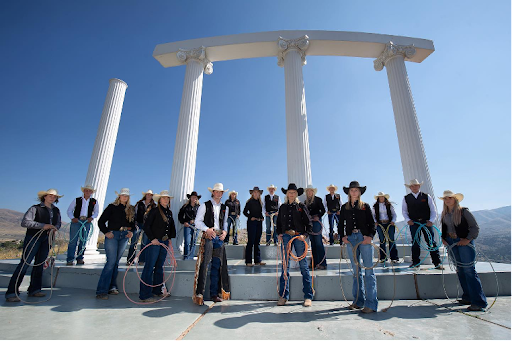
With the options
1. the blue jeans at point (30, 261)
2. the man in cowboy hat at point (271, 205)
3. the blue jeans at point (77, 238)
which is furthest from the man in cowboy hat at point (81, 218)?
the man in cowboy hat at point (271, 205)

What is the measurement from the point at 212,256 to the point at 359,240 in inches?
116

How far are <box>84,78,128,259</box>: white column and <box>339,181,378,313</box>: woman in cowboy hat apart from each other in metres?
8.95

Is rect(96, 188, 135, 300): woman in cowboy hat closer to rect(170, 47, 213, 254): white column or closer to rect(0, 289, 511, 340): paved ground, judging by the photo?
rect(0, 289, 511, 340): paved ground

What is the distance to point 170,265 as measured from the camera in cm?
681

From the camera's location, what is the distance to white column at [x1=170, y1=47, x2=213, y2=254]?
950 centimetres

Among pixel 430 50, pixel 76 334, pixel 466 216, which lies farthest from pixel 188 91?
pixel 430 50

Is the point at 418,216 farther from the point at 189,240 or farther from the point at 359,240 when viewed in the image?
the point at 189,240

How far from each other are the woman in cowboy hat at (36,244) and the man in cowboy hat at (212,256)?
3.24m

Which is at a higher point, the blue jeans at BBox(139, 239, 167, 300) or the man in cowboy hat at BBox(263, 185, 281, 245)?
the man in cowboy hat at BBox(263, 185, 281, 245)

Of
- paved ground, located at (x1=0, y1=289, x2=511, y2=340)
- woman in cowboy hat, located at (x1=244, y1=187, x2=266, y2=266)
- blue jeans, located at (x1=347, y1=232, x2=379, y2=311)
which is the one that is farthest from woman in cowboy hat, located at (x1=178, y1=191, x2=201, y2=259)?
blue jeans, located at (x1=347, y1=232, x2=379, y2=311)

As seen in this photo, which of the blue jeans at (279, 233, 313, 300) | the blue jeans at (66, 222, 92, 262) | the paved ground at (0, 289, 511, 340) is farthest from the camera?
the blue jeans at (66, 222, 92, 262)

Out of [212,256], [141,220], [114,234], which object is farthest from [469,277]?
[141,220]

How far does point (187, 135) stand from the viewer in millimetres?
10492

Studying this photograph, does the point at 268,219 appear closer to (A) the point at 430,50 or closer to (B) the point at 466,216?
(B) the point at 466,216
